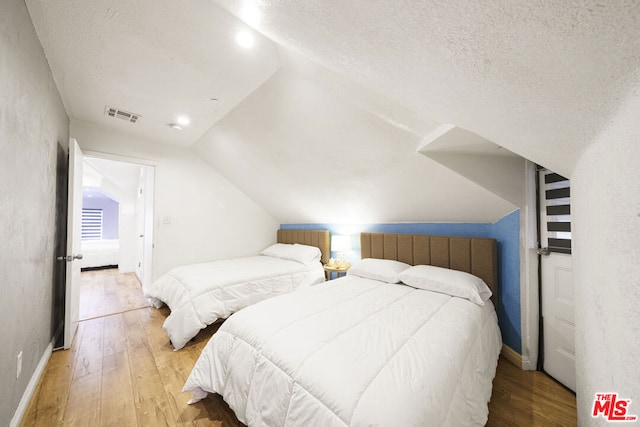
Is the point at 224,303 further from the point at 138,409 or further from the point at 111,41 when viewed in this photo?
the point at 111,41

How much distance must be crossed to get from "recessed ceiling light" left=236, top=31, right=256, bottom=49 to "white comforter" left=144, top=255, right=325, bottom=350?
7.03 ft

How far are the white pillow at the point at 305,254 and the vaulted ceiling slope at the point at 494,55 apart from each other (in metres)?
2.69

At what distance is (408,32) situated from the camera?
74cm

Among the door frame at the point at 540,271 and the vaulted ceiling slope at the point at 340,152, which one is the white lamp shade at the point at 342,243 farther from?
the door frame at the point at 540,271

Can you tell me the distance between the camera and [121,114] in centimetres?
254

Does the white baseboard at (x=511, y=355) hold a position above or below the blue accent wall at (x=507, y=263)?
below

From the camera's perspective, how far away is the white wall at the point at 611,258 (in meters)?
0.57

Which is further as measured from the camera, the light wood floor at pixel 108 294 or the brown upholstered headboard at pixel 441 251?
the light wood floor at pixel 108 294

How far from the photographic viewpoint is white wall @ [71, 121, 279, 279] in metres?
2.98

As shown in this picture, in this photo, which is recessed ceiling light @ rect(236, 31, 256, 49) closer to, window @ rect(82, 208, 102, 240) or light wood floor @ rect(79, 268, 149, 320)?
light wood floor @ rect(79, 268, 149, 320)

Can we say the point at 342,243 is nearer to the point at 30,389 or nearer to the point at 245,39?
the point at 245,39

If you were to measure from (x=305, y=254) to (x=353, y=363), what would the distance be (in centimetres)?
253

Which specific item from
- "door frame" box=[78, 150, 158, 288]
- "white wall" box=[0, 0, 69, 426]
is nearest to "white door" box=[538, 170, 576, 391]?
"white wall" box=[0, 0, 69, 426]

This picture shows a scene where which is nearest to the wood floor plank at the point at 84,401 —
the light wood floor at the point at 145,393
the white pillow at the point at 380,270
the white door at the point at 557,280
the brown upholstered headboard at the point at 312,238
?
the light wood floor at the point at 145,393
